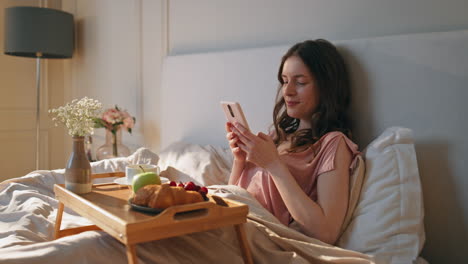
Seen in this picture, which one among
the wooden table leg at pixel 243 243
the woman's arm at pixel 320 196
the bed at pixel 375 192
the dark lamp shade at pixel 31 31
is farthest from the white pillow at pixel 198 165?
the dark lamp shade at pixel 31 31

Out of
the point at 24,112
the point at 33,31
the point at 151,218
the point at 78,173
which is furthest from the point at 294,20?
the point at 24,112

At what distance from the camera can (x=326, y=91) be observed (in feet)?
5.32

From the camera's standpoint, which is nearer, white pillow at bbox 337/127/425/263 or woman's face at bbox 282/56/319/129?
white pillow at bbox 337/127/425/263

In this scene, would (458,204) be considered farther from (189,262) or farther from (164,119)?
(164,119)

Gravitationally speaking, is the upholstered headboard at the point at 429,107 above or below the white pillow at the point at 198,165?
above

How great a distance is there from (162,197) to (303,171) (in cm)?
59

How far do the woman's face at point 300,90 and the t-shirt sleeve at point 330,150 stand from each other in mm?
192

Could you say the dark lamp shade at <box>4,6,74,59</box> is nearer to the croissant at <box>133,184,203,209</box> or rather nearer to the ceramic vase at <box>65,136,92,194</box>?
the ceramic vase at <box>65,136,92,194</box>

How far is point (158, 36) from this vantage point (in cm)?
291

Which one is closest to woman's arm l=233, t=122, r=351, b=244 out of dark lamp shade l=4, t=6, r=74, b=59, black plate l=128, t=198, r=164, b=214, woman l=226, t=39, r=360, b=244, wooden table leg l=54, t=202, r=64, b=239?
woman l=226, t=39, r=360, b=244

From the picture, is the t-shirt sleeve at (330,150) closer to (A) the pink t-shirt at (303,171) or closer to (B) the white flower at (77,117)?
(A) the pink t-shirt at (303,171)

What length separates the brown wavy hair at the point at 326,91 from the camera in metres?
1.61

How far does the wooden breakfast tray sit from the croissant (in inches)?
1.2

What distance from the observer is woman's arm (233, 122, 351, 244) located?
4.40 feet
